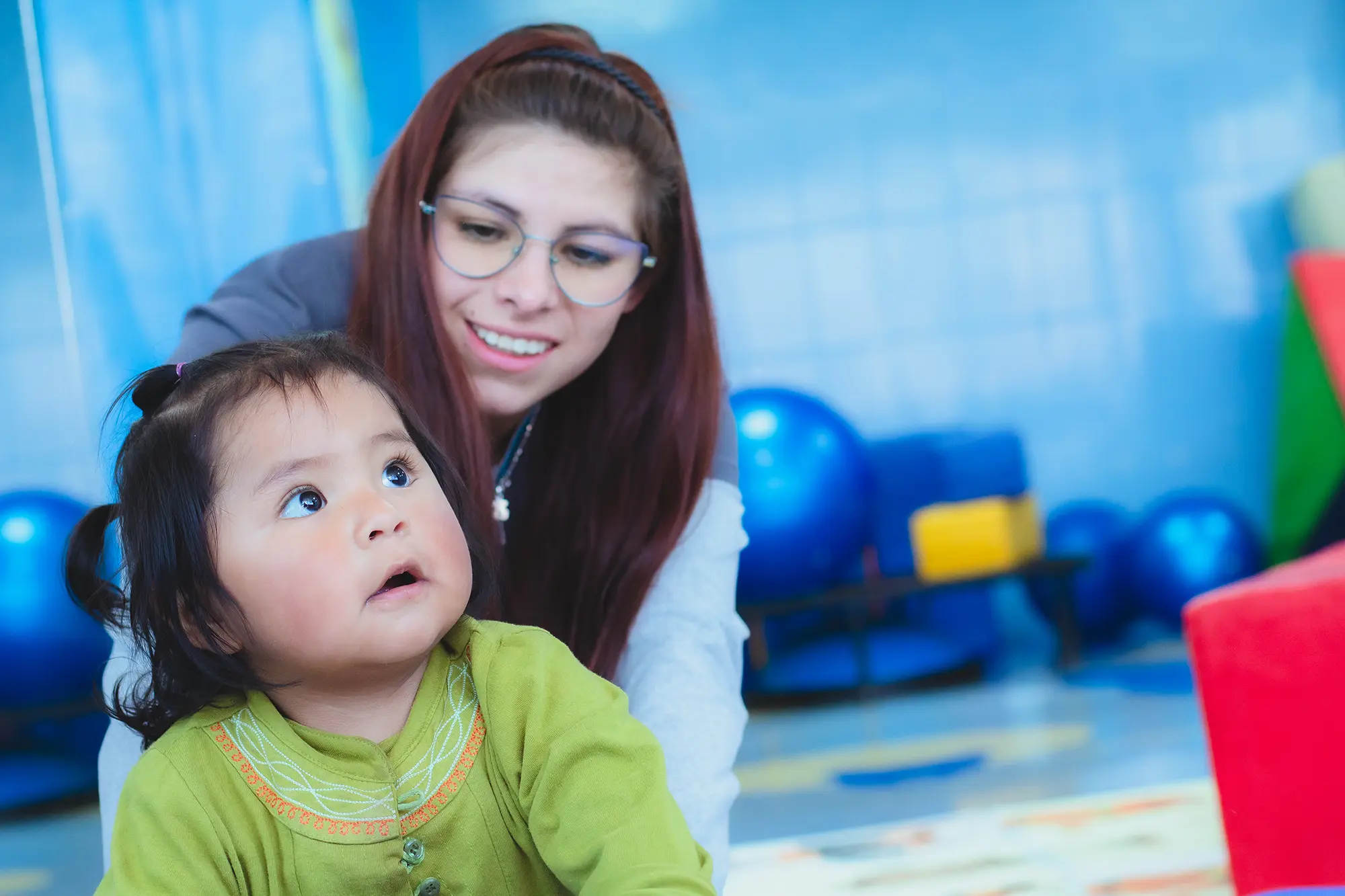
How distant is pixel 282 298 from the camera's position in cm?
132

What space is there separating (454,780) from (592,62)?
825mm

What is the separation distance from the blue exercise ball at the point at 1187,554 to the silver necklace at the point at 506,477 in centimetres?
277

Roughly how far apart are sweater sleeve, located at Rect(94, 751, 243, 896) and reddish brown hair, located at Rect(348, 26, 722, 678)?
46cm

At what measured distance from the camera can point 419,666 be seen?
36.9 inches

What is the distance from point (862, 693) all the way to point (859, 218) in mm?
1659

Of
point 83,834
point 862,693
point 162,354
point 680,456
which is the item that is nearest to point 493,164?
point 680,456

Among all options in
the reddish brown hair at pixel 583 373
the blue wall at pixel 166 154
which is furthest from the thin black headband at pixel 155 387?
the blue wall at pixel 166 154

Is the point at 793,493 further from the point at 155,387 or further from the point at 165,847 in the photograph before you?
the point at 165,847

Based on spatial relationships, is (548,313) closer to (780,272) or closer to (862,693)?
(862,693)

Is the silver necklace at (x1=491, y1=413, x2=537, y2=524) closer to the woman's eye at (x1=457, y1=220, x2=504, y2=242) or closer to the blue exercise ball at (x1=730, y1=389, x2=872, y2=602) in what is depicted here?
the woman's eye at (x1=457, y1=220, x2=504, y2=242)

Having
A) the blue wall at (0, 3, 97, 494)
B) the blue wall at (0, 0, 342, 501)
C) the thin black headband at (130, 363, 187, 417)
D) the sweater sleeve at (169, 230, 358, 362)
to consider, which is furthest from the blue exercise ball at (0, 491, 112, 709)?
the thin black headband at (130, 363, 187, 417)

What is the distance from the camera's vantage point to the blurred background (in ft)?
7.98

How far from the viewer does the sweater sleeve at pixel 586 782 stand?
2.73 feet

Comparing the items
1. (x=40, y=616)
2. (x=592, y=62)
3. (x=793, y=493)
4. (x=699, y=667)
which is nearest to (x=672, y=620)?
(x=699, y=667)
